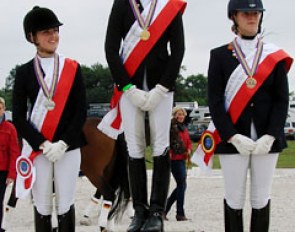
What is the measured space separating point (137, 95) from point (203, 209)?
731cm

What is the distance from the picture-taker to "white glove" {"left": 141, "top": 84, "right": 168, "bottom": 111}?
5656mm

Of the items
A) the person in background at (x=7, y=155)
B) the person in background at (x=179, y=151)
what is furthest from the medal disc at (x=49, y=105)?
the person in background at (x=179, y=151)

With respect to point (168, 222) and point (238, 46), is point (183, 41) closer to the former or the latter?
point (238, 46)

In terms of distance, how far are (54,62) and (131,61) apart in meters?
0.71

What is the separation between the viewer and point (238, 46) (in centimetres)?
578

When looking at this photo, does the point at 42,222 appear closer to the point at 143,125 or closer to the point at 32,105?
the point at 32,105

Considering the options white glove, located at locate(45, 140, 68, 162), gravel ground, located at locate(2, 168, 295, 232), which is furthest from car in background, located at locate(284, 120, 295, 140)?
white glove, located at locate(45, 140, 68, 162)

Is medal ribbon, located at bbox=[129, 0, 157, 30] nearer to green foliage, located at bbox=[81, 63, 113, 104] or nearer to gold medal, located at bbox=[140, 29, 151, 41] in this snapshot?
gold medal, located at bbox=[140, 29, 151, 41]

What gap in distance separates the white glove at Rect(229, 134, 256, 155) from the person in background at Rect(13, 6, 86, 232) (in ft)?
4.53

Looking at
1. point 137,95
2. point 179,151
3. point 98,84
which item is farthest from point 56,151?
point 98,84

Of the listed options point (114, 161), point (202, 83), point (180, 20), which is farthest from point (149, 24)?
point (202, 83)

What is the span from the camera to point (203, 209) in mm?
→ 12641

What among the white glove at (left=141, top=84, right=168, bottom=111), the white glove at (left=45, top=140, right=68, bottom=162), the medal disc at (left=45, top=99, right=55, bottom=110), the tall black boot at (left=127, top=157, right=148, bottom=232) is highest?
the white glove at (left=141, top=84, right=168, bottom=111)

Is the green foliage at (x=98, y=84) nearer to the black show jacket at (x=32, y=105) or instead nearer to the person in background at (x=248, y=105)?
the black show jacket at (x=32, y=105)
